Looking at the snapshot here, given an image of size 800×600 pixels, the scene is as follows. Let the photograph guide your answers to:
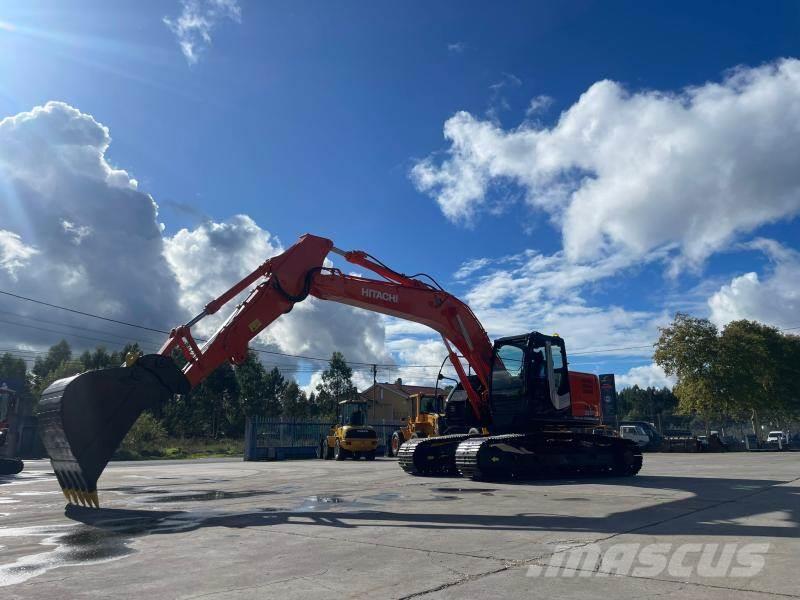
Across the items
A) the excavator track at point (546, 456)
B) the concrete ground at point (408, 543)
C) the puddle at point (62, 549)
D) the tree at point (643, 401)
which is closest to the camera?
the concrete ground at point (408, 543)

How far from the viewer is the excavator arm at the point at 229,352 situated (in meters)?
8.84

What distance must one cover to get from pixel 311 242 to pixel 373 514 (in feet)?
19.4

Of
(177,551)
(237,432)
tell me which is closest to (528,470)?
(177,551)

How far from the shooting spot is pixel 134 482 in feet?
52.6

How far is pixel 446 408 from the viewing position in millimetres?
16656

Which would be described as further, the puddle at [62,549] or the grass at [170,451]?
the grass at [170,451]

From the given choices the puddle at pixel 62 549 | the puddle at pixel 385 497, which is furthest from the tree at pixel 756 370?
the puddle at pixel 62 549

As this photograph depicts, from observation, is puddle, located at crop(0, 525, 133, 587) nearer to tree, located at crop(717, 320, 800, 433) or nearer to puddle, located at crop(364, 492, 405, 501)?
puddle, located at crop(364, 492, 405, 501)

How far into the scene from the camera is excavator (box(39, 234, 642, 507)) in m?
8.97

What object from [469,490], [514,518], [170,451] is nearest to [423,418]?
[469,490]

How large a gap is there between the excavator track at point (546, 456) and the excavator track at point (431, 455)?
1.72 metres

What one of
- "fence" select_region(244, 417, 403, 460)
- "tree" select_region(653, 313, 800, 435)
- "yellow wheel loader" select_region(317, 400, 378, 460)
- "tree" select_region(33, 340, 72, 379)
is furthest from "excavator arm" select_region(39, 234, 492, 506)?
"tree" select_region(33, 340, 72, 379)

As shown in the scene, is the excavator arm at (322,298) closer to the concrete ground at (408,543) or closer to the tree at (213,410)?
the concrete ground at (408,543)

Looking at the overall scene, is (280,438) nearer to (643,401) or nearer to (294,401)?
(294,401)
